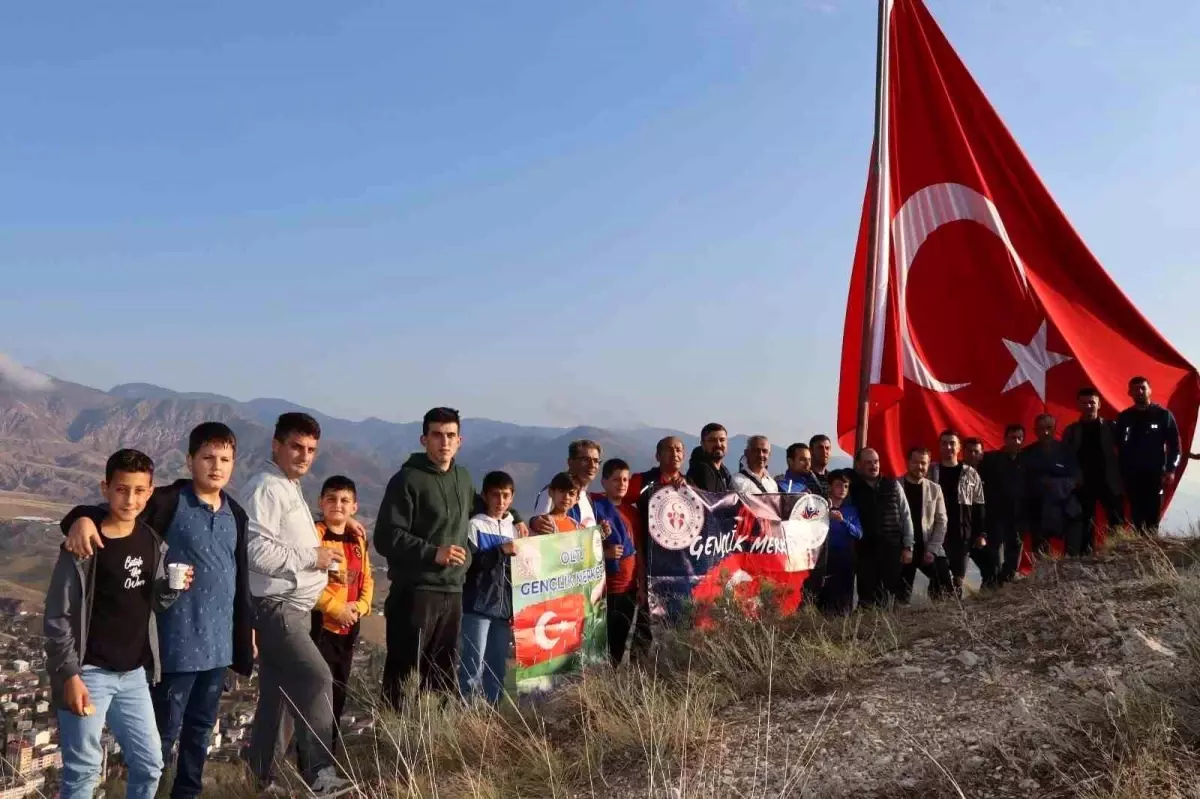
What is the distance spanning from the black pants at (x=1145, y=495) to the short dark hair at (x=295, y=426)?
8.00 meters

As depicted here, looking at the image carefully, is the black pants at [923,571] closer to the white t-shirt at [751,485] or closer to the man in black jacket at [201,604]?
the white t-shirt at [751,485]

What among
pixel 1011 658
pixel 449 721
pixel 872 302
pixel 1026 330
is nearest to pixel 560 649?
pixel 449 721

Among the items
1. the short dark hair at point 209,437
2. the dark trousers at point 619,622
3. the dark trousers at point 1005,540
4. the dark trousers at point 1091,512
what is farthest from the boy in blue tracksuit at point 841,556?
the short dark hair at point 209,437

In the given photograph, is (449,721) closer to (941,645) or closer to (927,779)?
(927,779)

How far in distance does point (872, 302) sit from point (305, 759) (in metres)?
7.64

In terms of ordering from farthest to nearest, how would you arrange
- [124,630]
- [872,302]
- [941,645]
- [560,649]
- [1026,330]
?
[1026,330] → [872,302] → [560,649] → [941,645] → [124,630]

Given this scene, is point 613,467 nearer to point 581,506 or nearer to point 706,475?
point 581,506

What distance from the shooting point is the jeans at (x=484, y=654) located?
19.6 feet

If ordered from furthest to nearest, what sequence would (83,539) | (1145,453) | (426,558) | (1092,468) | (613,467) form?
(1092,468) < (1145,453) < (613,467) < (426,558) < (83,539)

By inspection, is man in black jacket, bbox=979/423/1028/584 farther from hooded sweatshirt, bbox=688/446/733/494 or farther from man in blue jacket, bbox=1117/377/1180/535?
hooded sweatshirt, bbox=688/446/733/494

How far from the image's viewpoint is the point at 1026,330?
1070 cm

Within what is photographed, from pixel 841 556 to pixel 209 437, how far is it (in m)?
5.66

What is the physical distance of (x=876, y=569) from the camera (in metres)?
7.77

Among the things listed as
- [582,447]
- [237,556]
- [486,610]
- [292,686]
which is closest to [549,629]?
[486,610]
